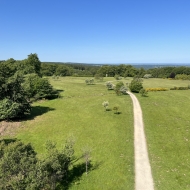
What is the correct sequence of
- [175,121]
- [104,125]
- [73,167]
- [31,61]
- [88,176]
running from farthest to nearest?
[31,61]
[175,121]
[104,125]
[73,167]
[88,176]

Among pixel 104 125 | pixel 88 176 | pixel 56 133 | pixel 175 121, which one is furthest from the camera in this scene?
pixel 175 121

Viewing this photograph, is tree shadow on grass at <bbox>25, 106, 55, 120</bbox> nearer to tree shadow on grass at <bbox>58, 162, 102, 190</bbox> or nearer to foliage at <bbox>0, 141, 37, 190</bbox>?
tree shadow on grass at <bbox>58, 162, 102, 190</bbox>

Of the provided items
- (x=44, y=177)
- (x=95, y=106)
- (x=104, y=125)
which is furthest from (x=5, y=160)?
(x=95, y=106)

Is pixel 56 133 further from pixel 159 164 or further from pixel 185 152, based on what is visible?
pixel 185 152

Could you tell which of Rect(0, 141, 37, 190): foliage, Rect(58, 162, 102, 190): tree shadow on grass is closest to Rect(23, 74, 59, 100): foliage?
Rect(58, 162, 102, 190): tree shadow on grass

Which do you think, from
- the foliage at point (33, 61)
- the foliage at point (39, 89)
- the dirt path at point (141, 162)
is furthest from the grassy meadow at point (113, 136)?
the foliage at point (33, 61)

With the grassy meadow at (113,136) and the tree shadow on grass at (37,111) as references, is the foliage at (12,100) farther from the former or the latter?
the grassy meadow at (113,136)

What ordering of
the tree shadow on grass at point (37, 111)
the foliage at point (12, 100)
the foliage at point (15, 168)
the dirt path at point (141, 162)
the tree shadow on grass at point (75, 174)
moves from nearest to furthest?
the foliage at point (15, 168), the dirt path at point (141, 162), the tree shadow on grass at point (75, 174), the foliage at point (12, 100), the tree shadow on grass at point (37, 111)

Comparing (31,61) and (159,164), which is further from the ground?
(31,61)
